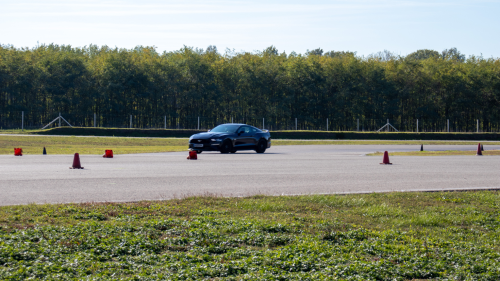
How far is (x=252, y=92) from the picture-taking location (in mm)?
61156

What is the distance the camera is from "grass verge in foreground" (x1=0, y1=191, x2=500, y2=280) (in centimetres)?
483

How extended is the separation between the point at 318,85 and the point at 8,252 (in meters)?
57.5

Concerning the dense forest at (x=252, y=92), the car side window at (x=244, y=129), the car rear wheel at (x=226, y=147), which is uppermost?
the dense forest at (x=252, y=92)

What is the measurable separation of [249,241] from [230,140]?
1783 cm

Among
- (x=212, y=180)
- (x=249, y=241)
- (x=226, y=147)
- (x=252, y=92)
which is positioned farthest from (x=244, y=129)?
(x=252, y=92)

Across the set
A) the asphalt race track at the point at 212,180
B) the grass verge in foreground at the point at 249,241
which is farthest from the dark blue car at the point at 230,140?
the grass verge in foreground at the point at 249,241

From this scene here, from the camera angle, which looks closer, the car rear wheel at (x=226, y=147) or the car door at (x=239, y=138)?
the car rear wheel at (x=226, y=147)

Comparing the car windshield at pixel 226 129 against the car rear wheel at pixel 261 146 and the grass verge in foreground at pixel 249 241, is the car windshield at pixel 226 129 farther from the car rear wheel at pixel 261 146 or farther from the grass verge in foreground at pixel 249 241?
the grass verge in foreground at pixel 249 241

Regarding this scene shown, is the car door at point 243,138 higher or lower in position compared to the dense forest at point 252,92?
lower

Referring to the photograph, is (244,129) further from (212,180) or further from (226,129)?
(212,180)

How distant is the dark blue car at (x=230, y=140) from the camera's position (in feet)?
75.6

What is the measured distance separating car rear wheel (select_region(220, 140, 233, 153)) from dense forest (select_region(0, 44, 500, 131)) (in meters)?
33.0

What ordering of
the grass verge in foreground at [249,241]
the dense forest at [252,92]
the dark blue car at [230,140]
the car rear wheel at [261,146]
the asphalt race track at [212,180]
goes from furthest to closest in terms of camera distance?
the dense forest at [252,92], the car rear wheel at [261,146], the dark blue car at [230,140], the asphalt race track at [212,180], the grass verge in foreground at [249,241]

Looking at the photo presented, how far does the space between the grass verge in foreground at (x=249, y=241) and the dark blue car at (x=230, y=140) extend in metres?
14.5
